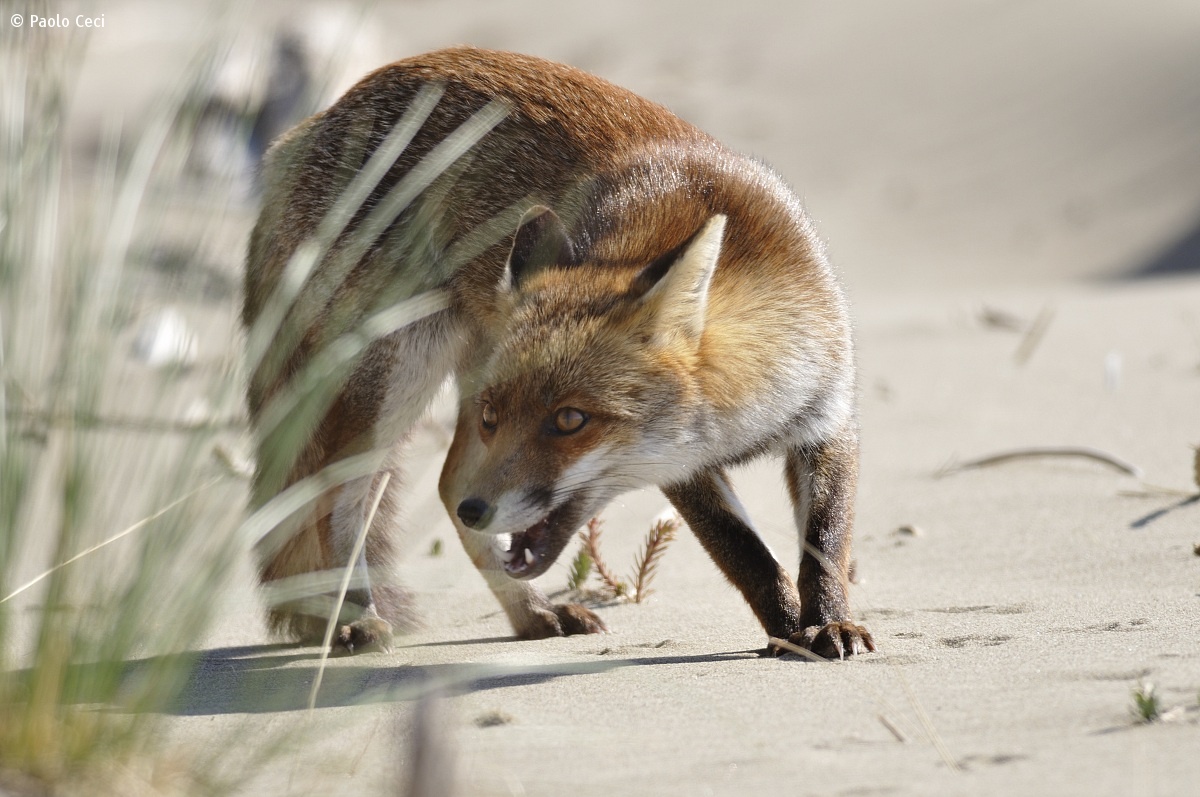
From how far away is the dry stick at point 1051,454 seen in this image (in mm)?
6070

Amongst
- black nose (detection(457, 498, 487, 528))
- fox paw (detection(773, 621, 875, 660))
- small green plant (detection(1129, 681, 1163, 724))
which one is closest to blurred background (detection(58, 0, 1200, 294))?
black nose (detection(457, 498, 487, 528))

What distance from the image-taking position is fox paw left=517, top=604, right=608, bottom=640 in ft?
16.5

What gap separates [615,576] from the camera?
562cm

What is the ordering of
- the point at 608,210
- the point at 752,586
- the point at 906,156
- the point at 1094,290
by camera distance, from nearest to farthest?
the point at 752,586 < the point at 608,210 < the point at 1094,290 < the point at 906,156

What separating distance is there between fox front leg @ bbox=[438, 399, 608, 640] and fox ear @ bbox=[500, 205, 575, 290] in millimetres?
510

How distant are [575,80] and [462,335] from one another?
116 centimetres

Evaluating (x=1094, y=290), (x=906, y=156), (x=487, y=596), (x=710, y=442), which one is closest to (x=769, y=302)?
(x=710, y=442)

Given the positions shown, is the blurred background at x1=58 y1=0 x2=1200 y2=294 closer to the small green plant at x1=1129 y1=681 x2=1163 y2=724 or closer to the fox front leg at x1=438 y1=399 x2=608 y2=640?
the fox front leg at x1=438 y1=399 x2=608 y2=640

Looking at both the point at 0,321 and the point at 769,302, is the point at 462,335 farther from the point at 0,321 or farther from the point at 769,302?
the point at 0,321

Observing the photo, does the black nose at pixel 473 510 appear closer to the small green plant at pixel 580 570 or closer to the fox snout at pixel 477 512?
the fox snout at pixel 477 512

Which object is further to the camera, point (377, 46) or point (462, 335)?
point (377, 46)

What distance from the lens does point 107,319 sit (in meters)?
2.87

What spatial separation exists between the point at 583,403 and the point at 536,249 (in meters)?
0.77

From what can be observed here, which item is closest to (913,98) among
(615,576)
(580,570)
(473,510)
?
(615,576)
